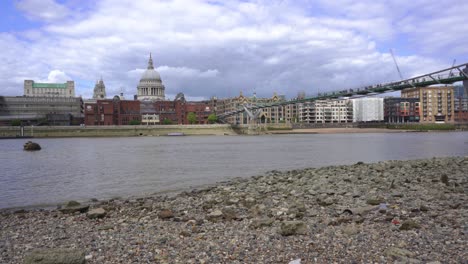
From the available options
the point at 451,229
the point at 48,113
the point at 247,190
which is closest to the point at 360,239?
the point at 451,229

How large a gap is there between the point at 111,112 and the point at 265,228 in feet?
432

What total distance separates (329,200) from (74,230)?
6.53 meters

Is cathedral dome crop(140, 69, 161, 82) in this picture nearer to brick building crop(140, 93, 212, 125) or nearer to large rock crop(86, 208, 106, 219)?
brick building crop(140, 93, 212, 125)

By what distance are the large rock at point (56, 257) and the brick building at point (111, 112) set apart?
428 feet

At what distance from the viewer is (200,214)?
34.8ft

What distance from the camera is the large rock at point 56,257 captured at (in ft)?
20.1

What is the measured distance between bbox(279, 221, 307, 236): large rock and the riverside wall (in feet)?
361

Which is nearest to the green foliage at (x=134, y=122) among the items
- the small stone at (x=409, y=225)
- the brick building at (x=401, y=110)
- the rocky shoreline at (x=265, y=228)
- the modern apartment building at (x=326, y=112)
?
the modern apartment building at (x=326, y=112)

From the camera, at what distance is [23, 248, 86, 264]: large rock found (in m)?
6.14

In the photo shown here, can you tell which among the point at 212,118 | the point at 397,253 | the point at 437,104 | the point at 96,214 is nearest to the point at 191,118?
the point at 212,118

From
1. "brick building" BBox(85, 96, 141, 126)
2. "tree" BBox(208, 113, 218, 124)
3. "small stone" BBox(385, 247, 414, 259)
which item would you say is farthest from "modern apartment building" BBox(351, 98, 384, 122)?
"small stone" BBox(385, 247, 414, 259)

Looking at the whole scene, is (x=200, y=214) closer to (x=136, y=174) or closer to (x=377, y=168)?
(x=377, y=168)

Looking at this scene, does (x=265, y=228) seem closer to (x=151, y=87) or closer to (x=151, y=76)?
(x=151, y=87)

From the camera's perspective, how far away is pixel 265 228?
856 cm
